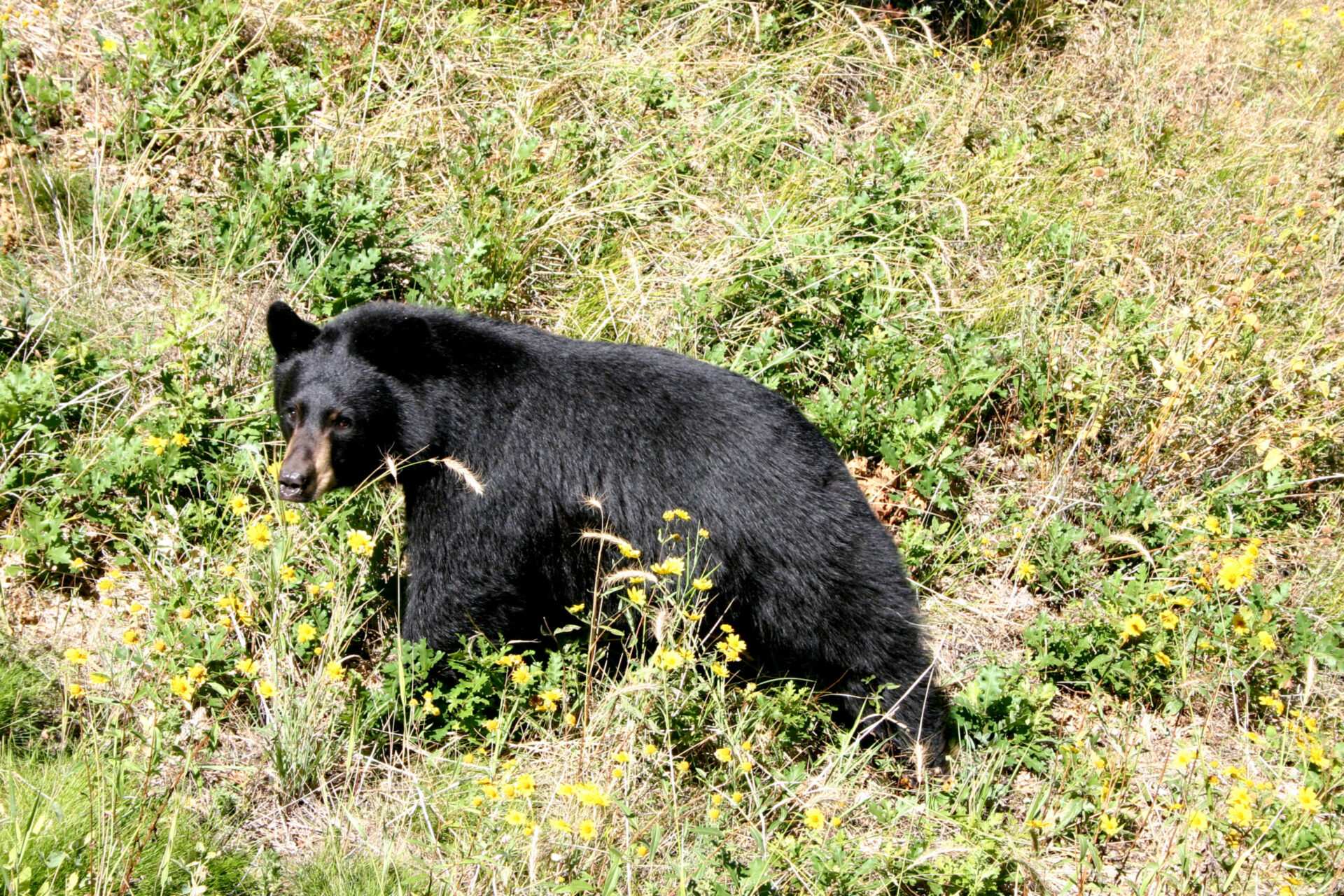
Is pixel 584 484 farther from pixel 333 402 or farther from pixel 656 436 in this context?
pixel 333 402

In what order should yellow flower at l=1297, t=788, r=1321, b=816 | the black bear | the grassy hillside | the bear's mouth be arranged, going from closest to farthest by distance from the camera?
yellow flower at l=1297, t=788, r=1321, b=816, the grassy hillside, the bear's mouth, the black bear

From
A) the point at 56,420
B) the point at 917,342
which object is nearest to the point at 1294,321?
the point at 917,342

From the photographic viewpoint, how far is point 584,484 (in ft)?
14.6

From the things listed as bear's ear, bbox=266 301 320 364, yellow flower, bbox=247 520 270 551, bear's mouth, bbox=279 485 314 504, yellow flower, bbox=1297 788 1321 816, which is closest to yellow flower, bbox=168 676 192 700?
yellow flower, bbox=247 520 270 551

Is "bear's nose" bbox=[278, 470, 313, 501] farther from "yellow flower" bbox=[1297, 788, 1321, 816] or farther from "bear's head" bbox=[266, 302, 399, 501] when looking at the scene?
"yellow flower" bbox=[1297, 788, 1321, 816]

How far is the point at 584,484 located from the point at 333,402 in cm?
101

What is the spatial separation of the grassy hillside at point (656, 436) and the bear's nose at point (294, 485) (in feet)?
1.21

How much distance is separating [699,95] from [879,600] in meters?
3.82

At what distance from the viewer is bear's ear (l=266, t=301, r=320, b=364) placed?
4.44m

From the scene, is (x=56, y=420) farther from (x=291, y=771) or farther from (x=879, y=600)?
(x=879, y=600)

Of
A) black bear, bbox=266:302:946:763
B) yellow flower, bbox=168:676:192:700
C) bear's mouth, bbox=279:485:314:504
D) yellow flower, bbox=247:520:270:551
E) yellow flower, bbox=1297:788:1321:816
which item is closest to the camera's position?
yellow flower, bbox=168:676:192:700

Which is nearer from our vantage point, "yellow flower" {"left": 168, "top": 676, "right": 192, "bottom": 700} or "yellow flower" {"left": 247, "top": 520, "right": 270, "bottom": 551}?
"yellow flower" {"left": 168, "top": 676, "right": 192, "bottom": 700}

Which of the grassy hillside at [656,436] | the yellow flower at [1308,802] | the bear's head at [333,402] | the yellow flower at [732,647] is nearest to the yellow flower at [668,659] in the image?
the grassy hillside at [656,436]

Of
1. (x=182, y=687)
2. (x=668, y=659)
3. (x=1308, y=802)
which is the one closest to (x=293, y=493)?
(x=182, y=687)
